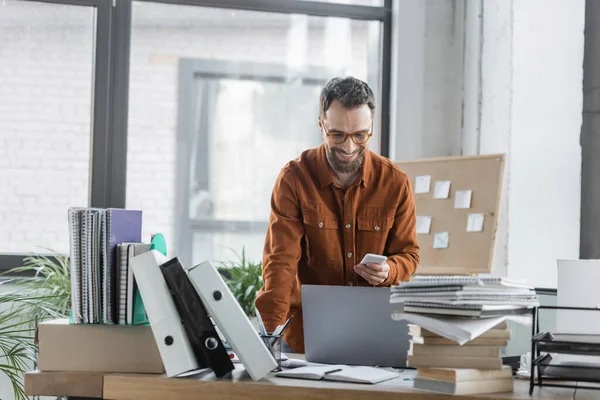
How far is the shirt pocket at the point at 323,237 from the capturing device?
2.84m

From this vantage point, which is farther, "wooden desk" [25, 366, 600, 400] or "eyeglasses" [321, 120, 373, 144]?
"eyeglasses" [321, 120, 373, 144]

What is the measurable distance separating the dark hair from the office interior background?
1786 mm

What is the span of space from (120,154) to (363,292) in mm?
2995

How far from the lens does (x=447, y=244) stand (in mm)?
4422

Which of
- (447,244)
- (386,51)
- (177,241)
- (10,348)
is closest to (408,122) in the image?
(386,51)

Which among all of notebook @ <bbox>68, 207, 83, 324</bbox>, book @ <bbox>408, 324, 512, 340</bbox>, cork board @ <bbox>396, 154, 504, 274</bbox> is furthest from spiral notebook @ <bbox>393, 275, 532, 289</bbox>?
cork board @ <bbox>396, 154, 504, 274</bbox>

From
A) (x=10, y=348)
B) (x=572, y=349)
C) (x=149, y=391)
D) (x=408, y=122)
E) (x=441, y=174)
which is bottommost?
(x=10, y=348)

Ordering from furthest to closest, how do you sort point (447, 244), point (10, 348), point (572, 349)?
point (447, 244) → point (10, 348) → point (572, 349)

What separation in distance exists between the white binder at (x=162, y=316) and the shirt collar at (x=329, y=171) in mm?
1088

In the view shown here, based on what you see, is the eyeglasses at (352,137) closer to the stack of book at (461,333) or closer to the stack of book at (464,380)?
the stack of book at (461,333)

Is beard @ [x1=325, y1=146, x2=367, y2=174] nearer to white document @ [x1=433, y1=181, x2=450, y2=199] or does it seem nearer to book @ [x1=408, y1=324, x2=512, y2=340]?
book @ [x1=408, y1=324, x2=512, y2=340]

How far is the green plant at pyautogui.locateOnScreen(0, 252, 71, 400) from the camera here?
382 cm

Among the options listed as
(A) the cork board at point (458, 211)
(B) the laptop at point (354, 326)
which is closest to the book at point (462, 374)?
(B) the laptop at point (354, 326)

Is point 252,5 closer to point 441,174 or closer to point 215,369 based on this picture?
point 441,174
